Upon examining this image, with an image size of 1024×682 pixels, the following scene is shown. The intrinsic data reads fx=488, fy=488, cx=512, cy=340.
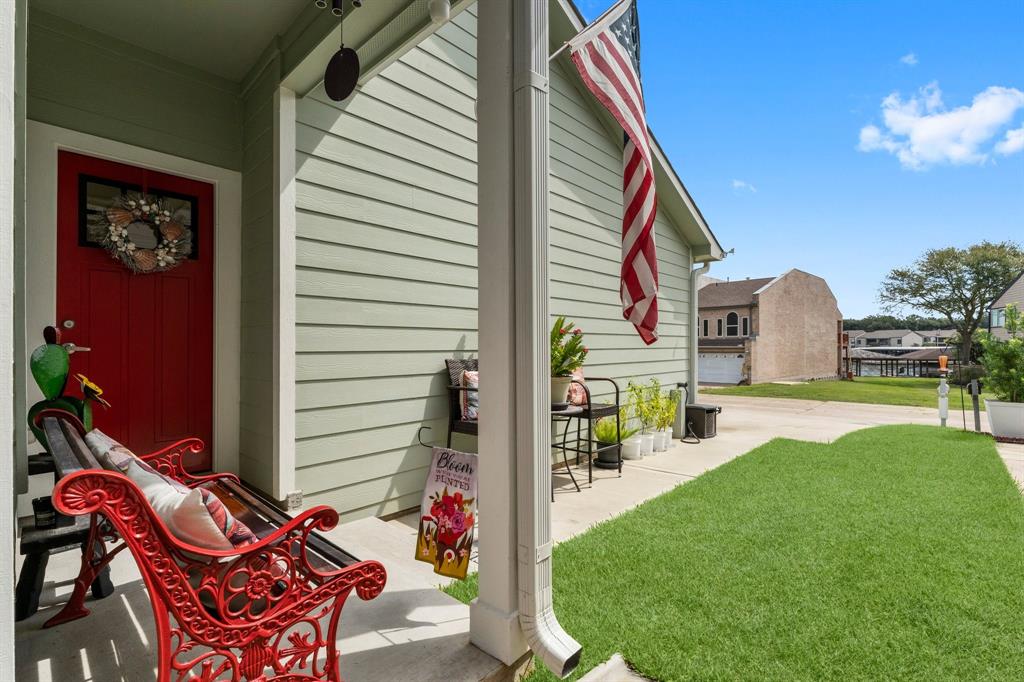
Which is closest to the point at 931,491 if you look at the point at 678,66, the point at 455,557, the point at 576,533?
the point at 576,533

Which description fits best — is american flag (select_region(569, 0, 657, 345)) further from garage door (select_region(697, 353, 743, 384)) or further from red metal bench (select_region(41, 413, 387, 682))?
garage door (select_region(697, 353, 743, 384))

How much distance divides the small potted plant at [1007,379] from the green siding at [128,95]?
9.67 metres

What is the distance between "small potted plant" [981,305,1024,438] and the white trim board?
934cm

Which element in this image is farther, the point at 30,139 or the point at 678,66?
the point at 678,66

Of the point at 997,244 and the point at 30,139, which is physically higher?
the point at 997,244

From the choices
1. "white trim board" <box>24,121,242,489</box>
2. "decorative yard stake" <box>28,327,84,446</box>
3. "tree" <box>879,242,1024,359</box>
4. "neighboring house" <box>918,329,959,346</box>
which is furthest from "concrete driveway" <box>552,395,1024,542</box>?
"neighboring house" <box>918,329,959,346</box>

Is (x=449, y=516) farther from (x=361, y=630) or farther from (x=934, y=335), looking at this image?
(x=934, y=335)

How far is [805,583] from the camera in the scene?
2.44 metres

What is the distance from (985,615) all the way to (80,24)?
5.43m

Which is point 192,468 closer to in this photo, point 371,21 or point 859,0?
point 371,21

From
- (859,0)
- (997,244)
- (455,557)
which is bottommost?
(455,557)

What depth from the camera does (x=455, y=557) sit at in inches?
86.4

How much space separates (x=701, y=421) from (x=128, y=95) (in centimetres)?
695

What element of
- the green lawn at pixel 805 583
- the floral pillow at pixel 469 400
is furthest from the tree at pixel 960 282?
the floral pillow at pixel 469 400
